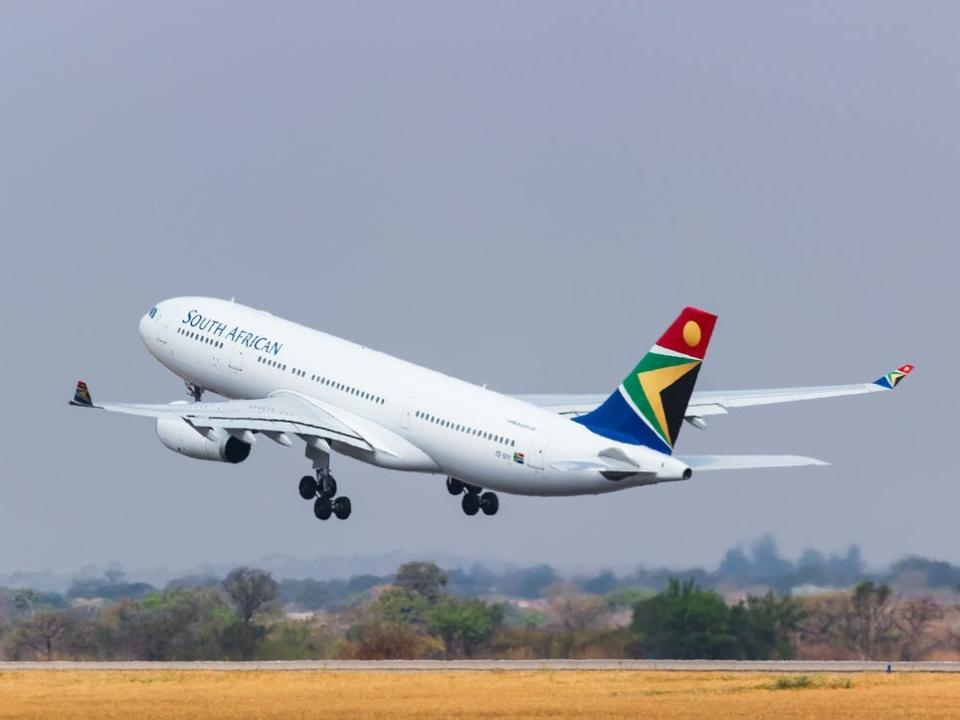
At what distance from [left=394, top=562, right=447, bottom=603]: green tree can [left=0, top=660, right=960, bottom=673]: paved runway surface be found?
228 inches

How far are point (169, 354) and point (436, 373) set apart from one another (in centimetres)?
1505

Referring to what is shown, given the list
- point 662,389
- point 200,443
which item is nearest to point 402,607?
point 200,443

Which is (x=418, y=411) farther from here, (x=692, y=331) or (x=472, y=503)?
(x=692, y=331)

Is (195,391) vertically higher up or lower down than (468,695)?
higher up

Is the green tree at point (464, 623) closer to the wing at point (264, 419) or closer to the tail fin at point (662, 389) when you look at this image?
the wing at point (264, 419)

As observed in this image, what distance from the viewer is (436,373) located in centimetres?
11881

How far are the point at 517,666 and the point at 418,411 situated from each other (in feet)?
51.5

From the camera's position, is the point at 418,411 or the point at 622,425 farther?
the point at 418,411

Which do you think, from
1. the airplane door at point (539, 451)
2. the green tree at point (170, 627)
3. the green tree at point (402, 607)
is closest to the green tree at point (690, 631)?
the green tree at point (402, 607)

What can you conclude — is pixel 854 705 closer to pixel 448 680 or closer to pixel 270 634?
pixel 448 680

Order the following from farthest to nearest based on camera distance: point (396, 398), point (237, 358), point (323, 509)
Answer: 1. point (237, 358)
2. point (323, 509)
3. point (396, 398)

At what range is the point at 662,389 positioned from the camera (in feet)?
360

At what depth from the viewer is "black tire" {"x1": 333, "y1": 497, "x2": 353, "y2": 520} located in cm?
12106

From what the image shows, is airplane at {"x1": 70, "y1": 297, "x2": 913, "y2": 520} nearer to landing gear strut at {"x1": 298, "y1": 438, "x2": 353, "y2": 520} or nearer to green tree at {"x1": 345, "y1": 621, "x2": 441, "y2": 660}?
landing gear strut at {"x1": 298, "y1": 438, "x2": 353, "y2": 520}
